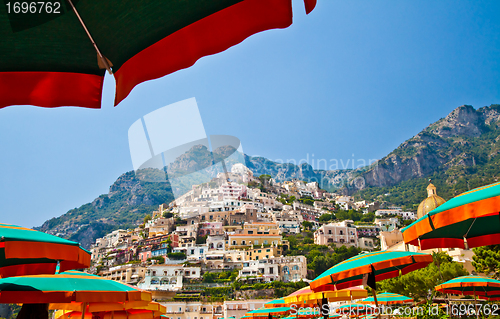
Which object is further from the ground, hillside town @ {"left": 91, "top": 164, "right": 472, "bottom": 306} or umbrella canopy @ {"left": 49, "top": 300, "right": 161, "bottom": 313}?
hillside town @ {"left": 91, "top": 164, "right": 472, "bottom": 306}

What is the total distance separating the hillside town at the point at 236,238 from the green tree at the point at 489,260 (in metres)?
13.4

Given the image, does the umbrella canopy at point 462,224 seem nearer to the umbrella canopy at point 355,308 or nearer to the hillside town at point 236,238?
the umbrella canopy at point 355,308

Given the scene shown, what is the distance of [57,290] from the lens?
3992 millimetres

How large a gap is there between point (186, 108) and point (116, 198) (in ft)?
374

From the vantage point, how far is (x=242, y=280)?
1822 inches

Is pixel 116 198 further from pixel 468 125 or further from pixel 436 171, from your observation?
pixel 468 125

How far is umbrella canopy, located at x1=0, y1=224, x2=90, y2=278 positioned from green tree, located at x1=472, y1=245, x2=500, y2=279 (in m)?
21.9

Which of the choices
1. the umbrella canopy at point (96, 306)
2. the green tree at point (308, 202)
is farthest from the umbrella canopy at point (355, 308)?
the green tree at point (308, 202)

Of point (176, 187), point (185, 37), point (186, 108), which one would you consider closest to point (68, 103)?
point (185, 37)

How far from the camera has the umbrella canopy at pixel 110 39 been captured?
5.40 ft

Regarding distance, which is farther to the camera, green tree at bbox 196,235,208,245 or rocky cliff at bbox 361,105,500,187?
rocky cliff at bbox 361,105,500,187

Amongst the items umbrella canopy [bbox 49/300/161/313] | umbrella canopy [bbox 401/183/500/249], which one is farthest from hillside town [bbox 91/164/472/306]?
umbrella canopy [bbox 49/300/161/313]

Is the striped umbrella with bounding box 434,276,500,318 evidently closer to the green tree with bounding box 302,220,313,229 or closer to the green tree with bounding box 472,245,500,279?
the green tree with bounding box 472,245,500,279

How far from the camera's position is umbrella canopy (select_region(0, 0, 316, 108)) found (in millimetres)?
1646
